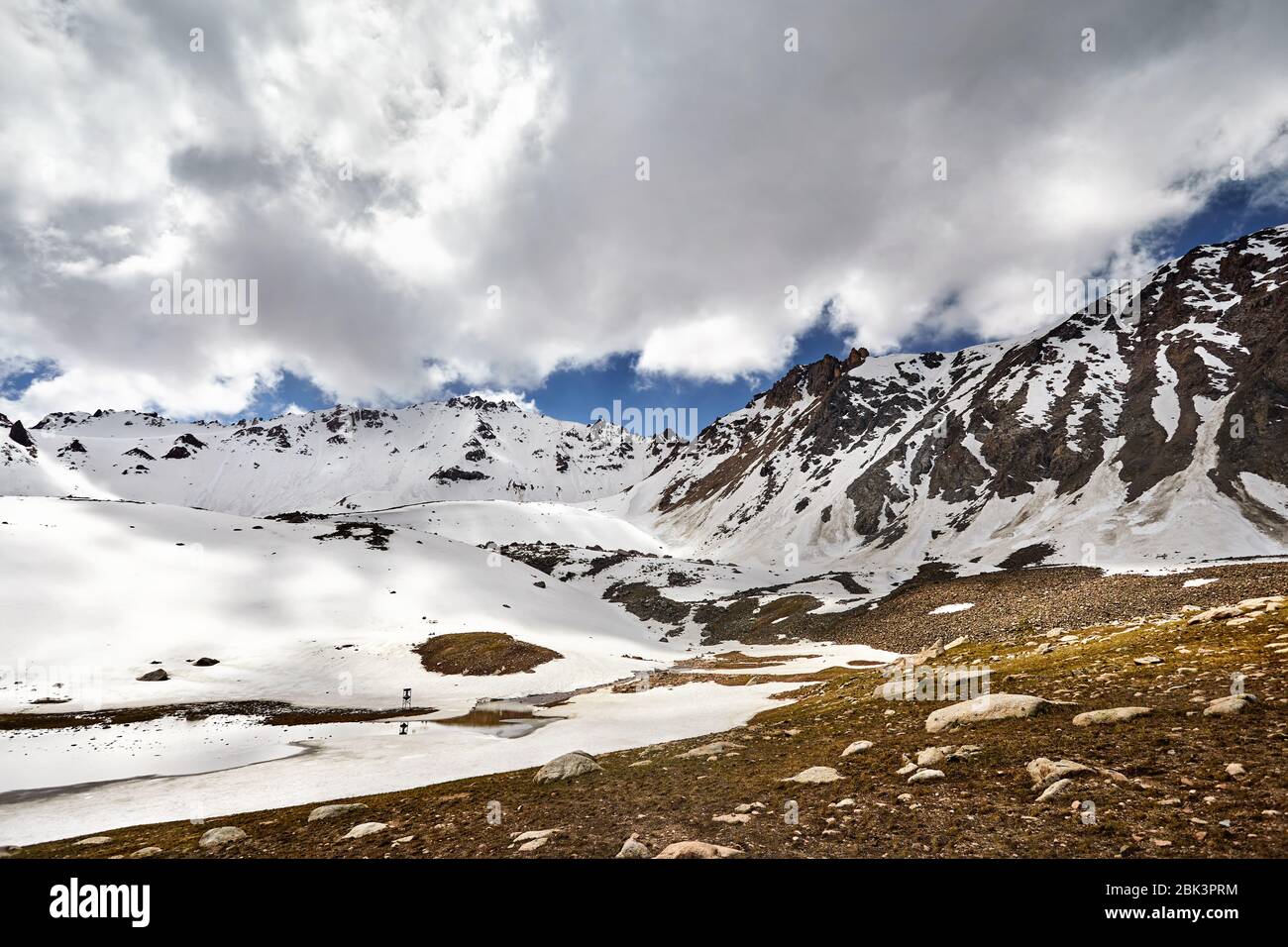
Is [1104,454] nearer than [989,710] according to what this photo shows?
No

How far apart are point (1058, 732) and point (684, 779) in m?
7.27

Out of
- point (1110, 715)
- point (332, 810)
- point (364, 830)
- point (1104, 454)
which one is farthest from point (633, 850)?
point (1104, 454)

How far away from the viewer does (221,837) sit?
36.0 ft

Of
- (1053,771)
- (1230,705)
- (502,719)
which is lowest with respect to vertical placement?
(502,719)

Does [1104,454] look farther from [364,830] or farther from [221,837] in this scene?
[221,837]

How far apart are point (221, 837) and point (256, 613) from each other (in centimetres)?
6294

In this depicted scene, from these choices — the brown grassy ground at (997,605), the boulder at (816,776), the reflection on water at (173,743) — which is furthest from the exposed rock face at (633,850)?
the brown grassy ground at (997,605)

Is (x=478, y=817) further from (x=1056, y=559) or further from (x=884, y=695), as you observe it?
(x=1056, y=559)

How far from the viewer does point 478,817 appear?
10414 mm

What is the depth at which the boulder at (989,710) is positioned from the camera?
467 inches

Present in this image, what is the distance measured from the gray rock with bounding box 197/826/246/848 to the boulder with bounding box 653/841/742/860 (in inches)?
364

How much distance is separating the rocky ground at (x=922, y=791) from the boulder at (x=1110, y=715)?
4 cm

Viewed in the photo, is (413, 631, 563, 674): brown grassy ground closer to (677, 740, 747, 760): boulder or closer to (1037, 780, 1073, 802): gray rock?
(677, 740, 747, 760): boulder

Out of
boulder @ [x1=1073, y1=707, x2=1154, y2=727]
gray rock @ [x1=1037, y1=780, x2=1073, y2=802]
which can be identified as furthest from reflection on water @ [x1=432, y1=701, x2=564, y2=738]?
gray rock @ [x1=1037, y1=780, x2=1073, y2=802]
